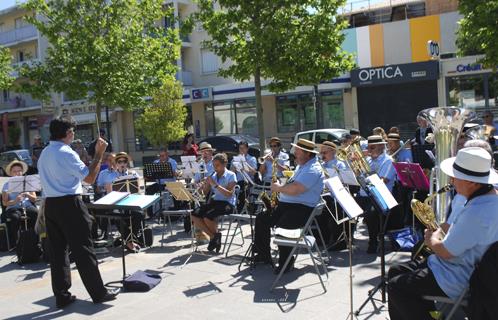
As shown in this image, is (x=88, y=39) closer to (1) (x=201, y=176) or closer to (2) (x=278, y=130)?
(1) (x=201, y=176)

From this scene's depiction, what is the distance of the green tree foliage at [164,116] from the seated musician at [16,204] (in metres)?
17.8

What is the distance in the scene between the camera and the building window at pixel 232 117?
102ft

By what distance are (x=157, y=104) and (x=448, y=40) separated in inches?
Result: 614

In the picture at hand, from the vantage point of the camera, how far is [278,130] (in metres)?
30.6

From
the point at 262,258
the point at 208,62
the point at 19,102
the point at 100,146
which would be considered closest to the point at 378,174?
the point at 262,258

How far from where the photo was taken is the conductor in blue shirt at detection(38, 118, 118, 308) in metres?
5.77

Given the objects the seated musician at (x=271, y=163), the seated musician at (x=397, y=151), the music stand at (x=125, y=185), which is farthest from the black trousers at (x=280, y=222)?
the seated musician at (x=271, y=163)

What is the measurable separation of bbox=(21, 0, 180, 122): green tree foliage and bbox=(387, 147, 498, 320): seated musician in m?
11.7

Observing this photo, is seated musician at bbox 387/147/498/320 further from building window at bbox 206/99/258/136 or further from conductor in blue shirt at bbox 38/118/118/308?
building window at bbox 206/99/258/136

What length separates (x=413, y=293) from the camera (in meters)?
3.94

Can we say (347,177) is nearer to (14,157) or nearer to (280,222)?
(280,222)

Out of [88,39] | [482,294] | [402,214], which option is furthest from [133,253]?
[88,39]

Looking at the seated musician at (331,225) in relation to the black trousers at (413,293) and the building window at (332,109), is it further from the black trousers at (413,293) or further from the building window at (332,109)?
the building window at (332,109)

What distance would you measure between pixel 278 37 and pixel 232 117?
64.6 feet
